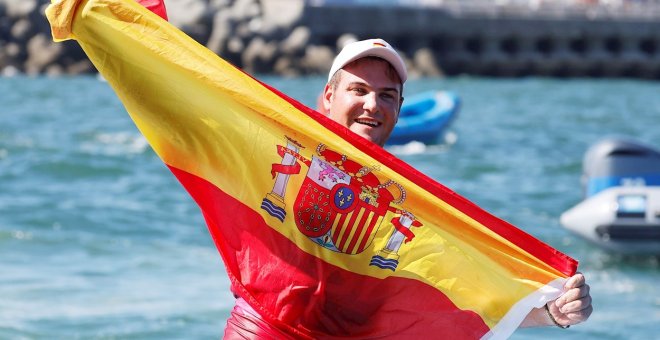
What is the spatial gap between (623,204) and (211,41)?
108 ft

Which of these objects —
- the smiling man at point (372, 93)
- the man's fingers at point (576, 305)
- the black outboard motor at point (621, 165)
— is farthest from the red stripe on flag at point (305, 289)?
the black outboard motor at point (621, 165)

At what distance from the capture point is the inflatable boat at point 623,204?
10.8 metres

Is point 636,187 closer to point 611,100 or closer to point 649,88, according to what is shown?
point 611,100

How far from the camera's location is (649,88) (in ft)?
139

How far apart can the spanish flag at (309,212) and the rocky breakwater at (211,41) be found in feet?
128

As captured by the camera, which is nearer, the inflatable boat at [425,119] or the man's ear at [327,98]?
the man's ear at [327,98]

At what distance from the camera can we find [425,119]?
21438 mm

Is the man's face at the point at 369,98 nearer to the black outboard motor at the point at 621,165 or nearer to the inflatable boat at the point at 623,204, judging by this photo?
the inflatable boat at the point at 623,204

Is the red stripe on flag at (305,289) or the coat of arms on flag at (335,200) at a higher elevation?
the coat of arms on flag at (335,200)

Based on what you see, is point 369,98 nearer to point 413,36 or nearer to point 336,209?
point 336,209

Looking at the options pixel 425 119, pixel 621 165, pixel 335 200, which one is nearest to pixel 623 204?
pixel 621 165

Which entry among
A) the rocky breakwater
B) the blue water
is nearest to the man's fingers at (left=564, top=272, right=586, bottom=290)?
the blue water

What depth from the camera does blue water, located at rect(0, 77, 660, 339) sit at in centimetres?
796

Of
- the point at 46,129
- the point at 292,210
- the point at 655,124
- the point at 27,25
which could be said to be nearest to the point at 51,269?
the point at 292,210
